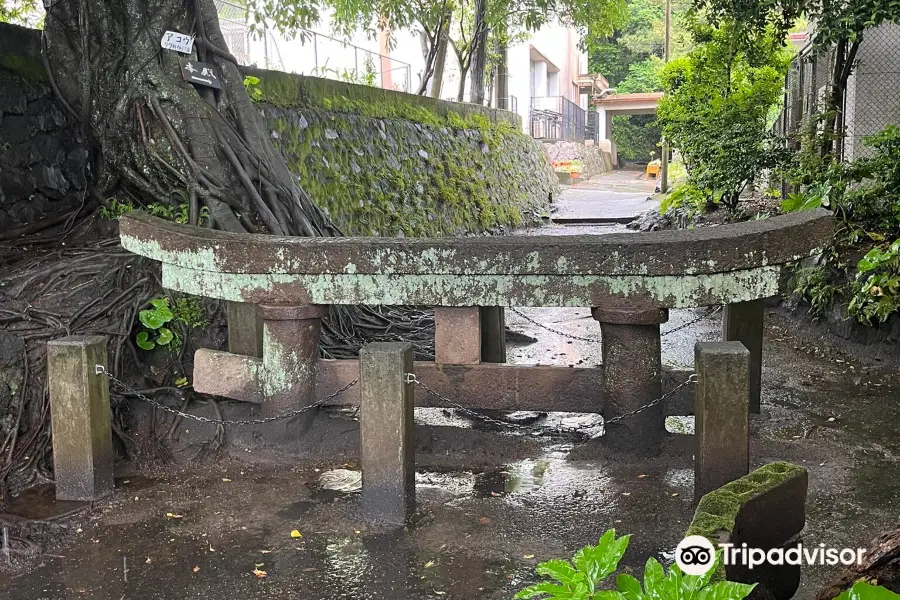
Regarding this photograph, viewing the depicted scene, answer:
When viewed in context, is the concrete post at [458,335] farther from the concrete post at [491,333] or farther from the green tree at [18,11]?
the green tree at [18,11]

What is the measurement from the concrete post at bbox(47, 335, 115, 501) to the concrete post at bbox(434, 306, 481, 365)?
1.99 meters

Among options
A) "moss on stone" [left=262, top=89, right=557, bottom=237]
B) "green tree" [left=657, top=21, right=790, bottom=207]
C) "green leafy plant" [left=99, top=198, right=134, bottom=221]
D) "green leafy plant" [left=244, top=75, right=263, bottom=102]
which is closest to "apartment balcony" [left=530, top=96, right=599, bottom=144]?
"moss on stone" [left=262, top=89, right=557, bottom=237]

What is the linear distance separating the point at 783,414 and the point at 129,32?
592 centimetres

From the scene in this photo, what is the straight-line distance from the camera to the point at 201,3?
724 cm

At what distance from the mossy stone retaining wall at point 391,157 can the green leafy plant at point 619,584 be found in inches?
300

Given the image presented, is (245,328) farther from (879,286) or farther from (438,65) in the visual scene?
(438,65)

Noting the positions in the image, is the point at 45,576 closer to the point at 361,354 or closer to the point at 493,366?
the point at 361,354

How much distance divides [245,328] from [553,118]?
29.0 metres

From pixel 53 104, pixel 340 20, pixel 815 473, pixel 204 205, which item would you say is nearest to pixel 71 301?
pixel 204 205

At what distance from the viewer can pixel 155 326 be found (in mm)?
6047

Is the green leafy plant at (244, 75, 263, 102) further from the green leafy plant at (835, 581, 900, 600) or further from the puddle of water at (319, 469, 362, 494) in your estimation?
the green leafy plant at (835, 581, 900, 600)

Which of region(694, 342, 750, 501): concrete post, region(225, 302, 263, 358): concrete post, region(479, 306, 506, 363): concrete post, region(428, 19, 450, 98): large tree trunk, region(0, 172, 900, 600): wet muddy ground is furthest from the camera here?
region(428, 19, 450, 98): large tree trunk

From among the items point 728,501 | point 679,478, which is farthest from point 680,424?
point 728,501

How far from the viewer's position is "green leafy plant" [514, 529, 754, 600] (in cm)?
179
